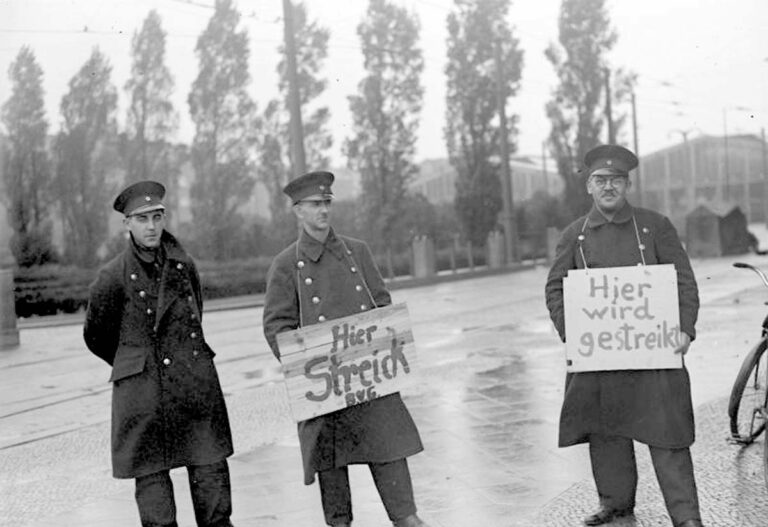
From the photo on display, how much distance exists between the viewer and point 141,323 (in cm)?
488

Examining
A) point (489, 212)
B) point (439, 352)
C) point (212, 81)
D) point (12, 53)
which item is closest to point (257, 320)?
point (439, 352)

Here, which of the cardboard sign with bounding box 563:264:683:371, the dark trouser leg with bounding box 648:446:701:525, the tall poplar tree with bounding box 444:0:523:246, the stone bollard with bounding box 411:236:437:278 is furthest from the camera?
the tall poplar tree with bounding box 444:0:523:246

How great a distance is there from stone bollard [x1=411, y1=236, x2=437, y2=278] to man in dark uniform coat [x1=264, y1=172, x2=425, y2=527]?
91.2 ft

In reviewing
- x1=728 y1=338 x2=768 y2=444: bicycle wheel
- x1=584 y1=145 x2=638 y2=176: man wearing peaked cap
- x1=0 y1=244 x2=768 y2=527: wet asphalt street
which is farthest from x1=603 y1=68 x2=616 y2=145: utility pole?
x1=584 y1=145 x2=638 y2=176: man wearing peaked cap

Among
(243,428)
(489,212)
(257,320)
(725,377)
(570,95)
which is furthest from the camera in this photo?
(570,95)

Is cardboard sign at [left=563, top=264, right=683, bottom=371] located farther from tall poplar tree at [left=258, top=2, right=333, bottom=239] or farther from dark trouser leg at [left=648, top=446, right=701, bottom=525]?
tall poplar tree at [left=258, top=2, right=333, bottom=239]

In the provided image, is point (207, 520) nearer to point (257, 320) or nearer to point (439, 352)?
point (439, 352)

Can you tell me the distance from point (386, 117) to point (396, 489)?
34.3 metres

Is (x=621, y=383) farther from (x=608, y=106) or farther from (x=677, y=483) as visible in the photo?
(x=608, y=106)

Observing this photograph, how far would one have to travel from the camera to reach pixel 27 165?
93.2 feet

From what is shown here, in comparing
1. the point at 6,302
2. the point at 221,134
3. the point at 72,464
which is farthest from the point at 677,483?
the point at 221,134

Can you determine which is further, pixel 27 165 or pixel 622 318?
pixel 27 165

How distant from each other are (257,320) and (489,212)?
74.0ft

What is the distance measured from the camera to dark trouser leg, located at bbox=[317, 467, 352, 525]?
481cm
